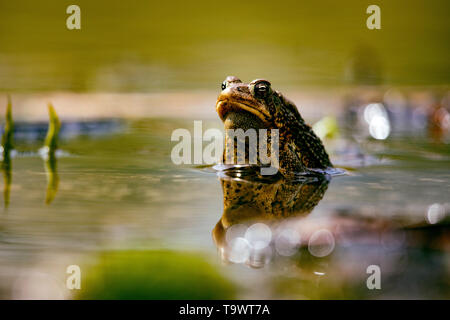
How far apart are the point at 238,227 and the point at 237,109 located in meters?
1.57

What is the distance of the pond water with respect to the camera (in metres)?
2.00

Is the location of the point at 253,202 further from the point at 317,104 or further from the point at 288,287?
the point at 317,104

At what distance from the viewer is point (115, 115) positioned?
26.3 ft

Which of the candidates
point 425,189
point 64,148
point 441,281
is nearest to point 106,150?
point 64,148

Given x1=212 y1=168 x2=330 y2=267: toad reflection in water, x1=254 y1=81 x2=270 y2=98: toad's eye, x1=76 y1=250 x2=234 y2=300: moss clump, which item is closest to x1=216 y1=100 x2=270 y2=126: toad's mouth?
x1=254 y1=81 x2=270 y2=98: toad's eye

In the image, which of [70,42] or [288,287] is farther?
[70,42]

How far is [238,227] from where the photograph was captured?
2.60 m

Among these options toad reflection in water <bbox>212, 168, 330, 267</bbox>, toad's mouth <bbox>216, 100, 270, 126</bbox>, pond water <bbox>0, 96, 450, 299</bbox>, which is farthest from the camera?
toad's mouth <bbox>216, 100, 270, 126</bbox>

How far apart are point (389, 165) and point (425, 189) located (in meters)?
1.05

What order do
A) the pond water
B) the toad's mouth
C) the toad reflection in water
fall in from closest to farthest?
the pond water < the toad reflection in water < the toad's mouth

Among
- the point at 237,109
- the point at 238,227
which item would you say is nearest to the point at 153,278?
the point at 238,227

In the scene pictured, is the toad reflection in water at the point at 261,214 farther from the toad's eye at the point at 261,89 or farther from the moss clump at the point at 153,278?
the toad's eye at the point at 261,89

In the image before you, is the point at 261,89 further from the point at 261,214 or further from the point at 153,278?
the point at 153,278

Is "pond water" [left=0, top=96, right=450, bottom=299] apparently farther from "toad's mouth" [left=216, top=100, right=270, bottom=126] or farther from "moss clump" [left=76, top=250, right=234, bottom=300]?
"toad's mouth" [left=216, top=100, right=270, bottom=126]
